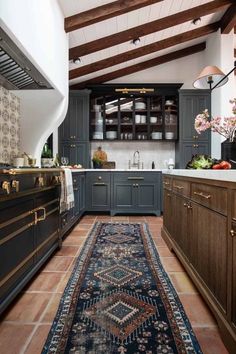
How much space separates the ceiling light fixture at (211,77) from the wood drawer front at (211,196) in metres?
1.00

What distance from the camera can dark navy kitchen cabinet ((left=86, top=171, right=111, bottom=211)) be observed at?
503cm

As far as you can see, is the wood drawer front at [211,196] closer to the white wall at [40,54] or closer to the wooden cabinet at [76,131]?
the white wall at [40,54]

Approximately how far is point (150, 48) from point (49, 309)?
4764mm

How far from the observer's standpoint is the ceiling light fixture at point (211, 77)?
7.54 ft

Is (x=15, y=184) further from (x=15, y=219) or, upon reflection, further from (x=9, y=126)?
(x=9, y=126)

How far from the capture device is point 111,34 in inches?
165

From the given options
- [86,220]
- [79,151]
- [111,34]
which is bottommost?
[86,220]

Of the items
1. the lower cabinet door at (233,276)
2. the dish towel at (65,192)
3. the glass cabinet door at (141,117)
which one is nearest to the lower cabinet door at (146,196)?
the glass cabinet door at (141,117)

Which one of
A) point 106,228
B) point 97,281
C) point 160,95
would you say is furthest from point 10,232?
point 160,95

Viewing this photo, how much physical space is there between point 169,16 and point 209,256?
400cm

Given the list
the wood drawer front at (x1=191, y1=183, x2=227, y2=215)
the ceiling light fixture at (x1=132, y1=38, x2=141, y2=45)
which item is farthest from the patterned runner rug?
the ceiling light fixture at (x1=132, y1=38, x2=141, y2=45)

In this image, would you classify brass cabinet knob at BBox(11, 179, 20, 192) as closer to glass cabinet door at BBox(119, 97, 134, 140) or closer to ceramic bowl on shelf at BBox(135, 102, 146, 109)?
glass cabinet door at BBox(119, 97, 134, 140)

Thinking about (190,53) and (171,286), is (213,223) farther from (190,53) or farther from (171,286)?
(190,53)

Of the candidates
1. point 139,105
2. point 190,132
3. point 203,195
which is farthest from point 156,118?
point 203,195
